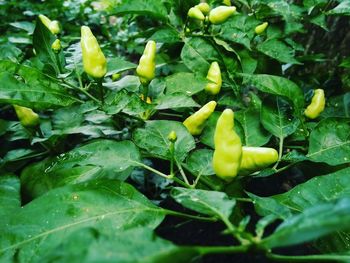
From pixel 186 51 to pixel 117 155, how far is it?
1.36ft

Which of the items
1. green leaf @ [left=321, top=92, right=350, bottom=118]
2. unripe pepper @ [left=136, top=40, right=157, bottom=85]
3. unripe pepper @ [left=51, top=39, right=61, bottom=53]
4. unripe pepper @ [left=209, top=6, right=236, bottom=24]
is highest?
unripe pepper @ [left=209, top=6, right=236, bottom=24]

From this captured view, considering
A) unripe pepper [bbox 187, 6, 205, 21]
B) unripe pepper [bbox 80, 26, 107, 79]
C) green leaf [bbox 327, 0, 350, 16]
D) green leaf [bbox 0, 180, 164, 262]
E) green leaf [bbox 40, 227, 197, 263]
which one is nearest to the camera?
green leaf [bbox 40, 227, 197, 263]

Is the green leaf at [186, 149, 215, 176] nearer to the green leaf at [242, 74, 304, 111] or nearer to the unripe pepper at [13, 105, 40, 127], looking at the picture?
the green leaf at [242, 74, 304, 111]

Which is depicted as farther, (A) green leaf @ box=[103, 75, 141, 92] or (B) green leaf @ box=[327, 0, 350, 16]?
(B) green leaf @ box=[327, 0, 350, 16]

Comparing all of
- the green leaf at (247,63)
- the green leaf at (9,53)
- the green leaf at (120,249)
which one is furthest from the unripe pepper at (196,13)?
the green leaf at (120,249)

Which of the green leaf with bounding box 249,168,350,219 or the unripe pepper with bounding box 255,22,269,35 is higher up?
the unripe pepper with bounding box 255,22,269,35

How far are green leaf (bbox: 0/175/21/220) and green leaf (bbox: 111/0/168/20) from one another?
0.54 m

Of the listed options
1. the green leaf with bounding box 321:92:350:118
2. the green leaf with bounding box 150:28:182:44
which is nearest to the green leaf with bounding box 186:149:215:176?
the green leaf with bounding box 150:28:182:44

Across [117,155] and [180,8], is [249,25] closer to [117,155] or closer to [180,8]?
[180,8]

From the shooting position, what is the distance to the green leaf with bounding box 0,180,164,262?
575 millimetres

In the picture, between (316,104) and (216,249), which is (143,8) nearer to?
(316,104)

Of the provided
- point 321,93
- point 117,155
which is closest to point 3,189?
point 117,155

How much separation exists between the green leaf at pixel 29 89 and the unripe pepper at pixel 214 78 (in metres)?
0.35

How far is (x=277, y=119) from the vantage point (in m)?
→ 0.88
